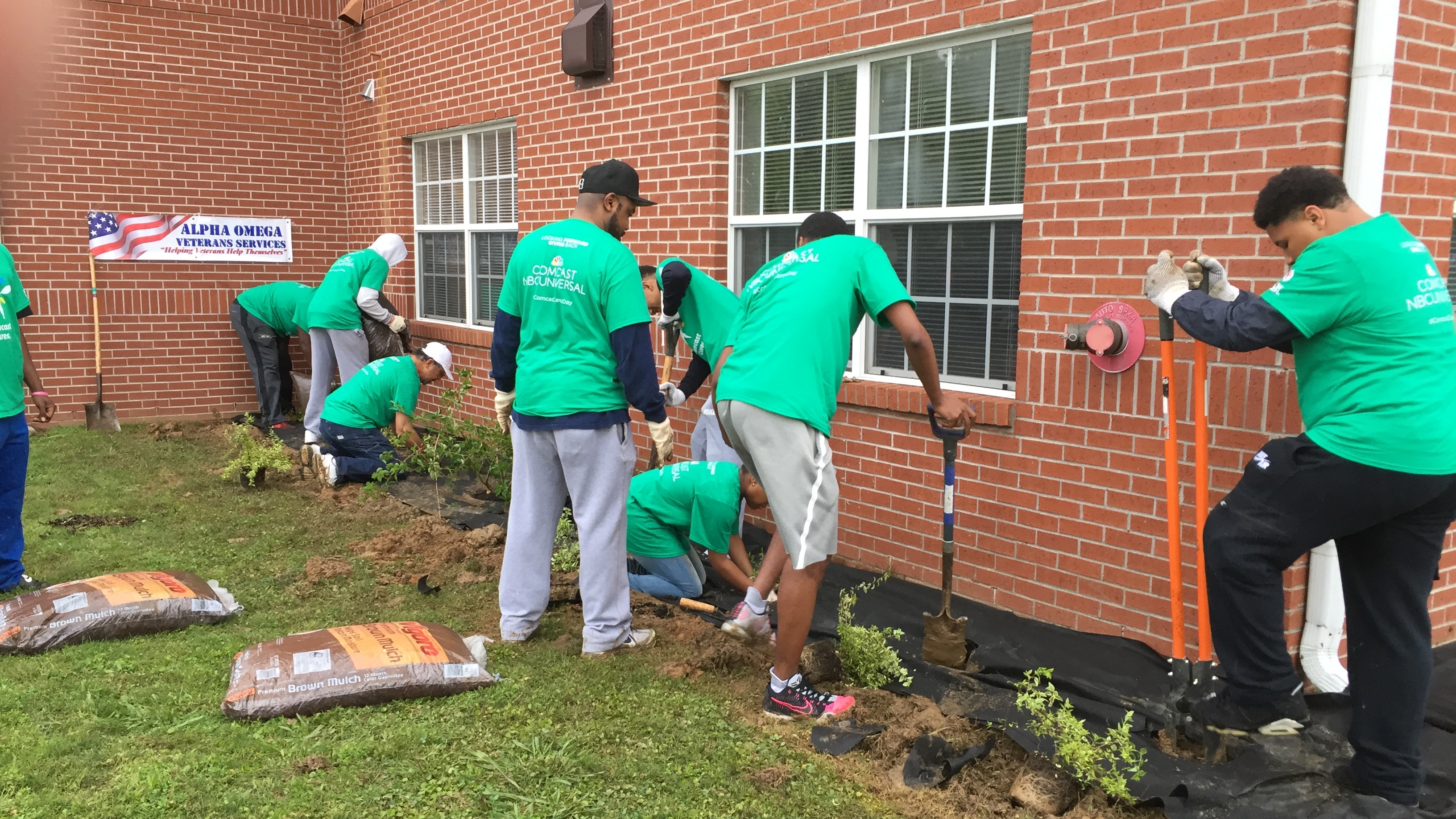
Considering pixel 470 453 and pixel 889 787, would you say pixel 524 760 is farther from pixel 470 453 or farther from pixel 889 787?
pixel 470 453

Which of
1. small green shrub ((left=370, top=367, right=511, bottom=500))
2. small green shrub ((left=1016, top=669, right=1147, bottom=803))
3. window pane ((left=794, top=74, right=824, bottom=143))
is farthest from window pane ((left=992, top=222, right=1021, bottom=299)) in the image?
small green shrub ((left=370, top=367, right=511, bottom=500))

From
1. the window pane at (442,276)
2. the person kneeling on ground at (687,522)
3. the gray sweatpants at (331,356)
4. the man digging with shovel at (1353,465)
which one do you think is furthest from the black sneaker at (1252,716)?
the window pane at (442,276)

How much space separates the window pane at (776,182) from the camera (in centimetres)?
597

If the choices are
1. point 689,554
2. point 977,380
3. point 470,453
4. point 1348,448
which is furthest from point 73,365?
point 1348,448

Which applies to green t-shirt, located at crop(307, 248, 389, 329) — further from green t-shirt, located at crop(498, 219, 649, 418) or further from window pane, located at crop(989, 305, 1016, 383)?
window pane, located at crop(989, 305, 1016, 383)

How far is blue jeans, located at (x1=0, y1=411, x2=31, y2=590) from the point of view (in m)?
5.17

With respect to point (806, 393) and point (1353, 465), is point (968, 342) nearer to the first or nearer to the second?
point (806, 393)

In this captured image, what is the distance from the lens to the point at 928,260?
5254 mm

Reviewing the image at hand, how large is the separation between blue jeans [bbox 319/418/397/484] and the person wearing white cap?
72 centimetres

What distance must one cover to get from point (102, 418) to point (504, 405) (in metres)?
7.17

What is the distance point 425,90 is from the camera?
370 inches

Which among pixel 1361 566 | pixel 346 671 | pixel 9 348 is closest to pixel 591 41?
pixel 9 348

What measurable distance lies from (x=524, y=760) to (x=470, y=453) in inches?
178

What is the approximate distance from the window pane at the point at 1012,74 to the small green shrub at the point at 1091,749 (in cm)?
263
